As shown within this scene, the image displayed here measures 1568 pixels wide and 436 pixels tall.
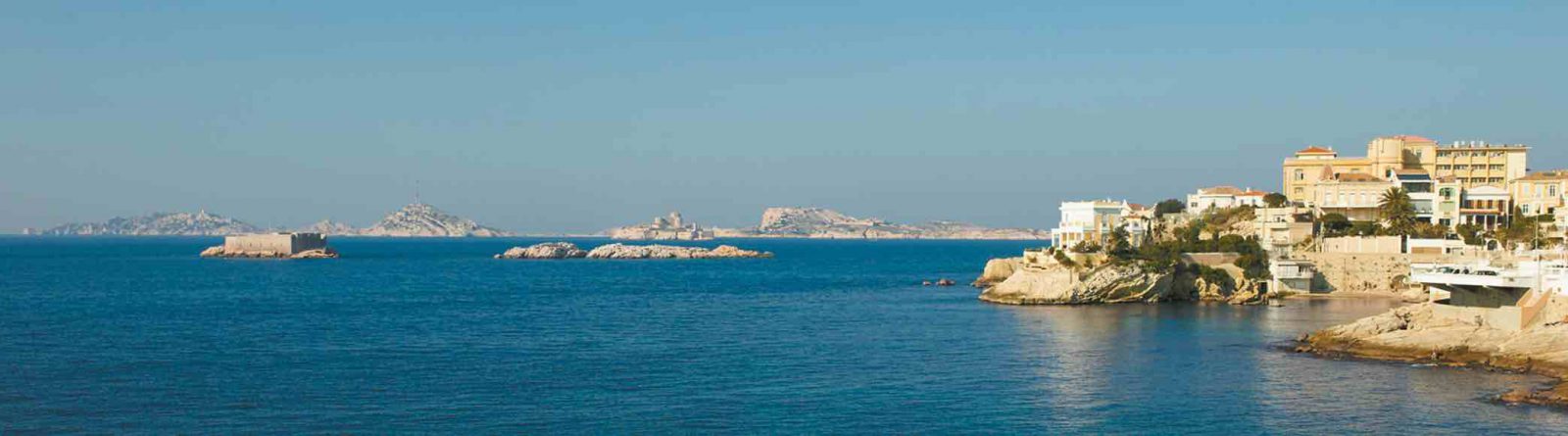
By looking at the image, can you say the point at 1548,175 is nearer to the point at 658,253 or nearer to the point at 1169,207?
the point at 1169,207

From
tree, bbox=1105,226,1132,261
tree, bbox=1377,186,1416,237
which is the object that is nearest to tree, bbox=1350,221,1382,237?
tree, bbox=1377,186,1416,237

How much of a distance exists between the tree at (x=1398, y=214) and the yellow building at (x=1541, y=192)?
9503mm

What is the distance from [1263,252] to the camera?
79.9m

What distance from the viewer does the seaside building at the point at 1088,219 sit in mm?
95500

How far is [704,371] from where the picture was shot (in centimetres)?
4378

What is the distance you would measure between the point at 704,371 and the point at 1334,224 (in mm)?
55181

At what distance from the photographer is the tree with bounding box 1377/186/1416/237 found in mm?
80750

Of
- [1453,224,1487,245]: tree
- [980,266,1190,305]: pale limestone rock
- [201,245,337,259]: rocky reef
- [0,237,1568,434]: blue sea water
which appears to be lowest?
[0,237,1568,434]: blue sea water

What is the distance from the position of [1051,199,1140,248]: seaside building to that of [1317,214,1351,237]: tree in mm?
13620

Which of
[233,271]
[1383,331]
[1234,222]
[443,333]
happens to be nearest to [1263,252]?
[1234,222]

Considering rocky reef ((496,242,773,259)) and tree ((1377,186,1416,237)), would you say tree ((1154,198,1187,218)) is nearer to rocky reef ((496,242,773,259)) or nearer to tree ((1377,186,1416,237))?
tree ((1377,186,1416,237))

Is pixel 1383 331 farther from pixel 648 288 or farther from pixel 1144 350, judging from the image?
pixel 648 288

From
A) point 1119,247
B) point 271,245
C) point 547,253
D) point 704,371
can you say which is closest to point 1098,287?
point 1119,247

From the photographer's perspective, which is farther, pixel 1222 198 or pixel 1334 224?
pixel 1222 198
